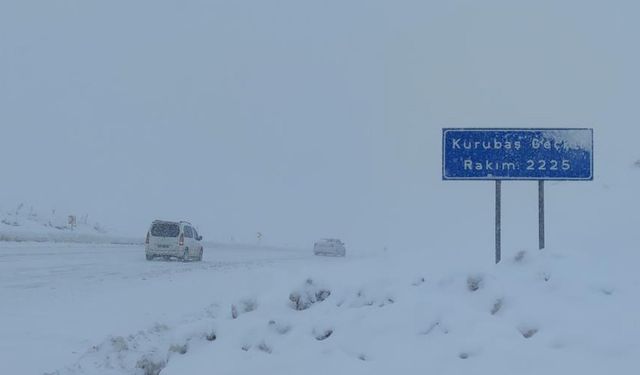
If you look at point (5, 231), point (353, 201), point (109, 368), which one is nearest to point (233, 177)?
point (353, 201)

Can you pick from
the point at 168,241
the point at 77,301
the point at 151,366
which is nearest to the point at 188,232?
the point at 168,241

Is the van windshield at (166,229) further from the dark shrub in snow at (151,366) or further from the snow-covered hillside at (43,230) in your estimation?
the dark shrub in snow at (151,366)

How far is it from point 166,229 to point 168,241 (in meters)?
0.56

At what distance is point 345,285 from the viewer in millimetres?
9328

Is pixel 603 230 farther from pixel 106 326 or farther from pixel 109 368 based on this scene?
pixel 109 368

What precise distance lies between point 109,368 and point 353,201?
111 m

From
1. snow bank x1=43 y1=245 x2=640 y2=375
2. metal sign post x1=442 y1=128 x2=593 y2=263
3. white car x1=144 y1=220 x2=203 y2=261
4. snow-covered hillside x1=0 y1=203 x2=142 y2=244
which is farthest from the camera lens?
snow-covered hillside x1=0 y1=203 x2=142 y2=244

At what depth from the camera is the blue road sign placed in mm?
13180

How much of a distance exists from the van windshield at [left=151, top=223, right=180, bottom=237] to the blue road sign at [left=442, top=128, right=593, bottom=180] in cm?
1961

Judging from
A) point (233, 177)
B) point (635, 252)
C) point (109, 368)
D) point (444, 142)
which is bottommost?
point (109, 368)

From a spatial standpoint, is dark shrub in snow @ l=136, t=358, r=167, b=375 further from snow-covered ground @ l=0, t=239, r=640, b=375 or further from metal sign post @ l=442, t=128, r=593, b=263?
metal sign post @ l=442, t=128, r=593, b=263

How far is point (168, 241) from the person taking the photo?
31172mm

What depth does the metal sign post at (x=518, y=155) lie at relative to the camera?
43.2ft

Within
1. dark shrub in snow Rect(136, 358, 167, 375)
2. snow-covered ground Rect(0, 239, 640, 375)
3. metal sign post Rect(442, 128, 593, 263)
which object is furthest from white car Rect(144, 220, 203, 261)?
dark shrub in snow Rect(136, 358, 167, 375)
